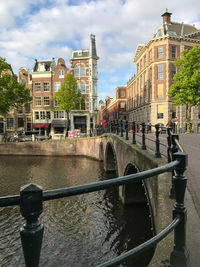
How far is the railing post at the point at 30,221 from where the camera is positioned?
97 centimetres

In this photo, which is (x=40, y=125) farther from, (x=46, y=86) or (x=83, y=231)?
(x=83, y=231)

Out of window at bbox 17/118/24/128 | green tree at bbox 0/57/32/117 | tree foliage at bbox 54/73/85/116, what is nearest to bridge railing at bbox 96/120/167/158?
tree foliage at bbox 54/73/85/116

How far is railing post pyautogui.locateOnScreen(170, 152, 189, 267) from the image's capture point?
1783mm

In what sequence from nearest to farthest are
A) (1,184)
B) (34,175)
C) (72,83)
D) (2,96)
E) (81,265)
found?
1. (81,265)
2. (1,184)
3. (34,175)
4. (2,96)
5. (72,83)

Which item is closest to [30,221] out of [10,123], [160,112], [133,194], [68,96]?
[133,194]

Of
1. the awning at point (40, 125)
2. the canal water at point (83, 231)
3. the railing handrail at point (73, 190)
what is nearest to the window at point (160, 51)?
the awning at point (40, 125)

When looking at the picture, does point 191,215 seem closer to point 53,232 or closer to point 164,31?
point 53,232

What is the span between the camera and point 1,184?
13648 mm

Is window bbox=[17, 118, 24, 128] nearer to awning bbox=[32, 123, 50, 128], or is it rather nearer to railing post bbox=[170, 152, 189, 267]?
awning bbox=[32, 123, 50, 128]

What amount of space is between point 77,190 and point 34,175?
16136mm

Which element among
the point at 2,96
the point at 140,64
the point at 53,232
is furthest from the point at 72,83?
the point at 53,232

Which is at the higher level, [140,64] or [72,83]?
[140,64]

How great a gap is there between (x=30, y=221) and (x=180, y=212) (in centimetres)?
137

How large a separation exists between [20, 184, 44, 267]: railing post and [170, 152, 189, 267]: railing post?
50.6 inches
